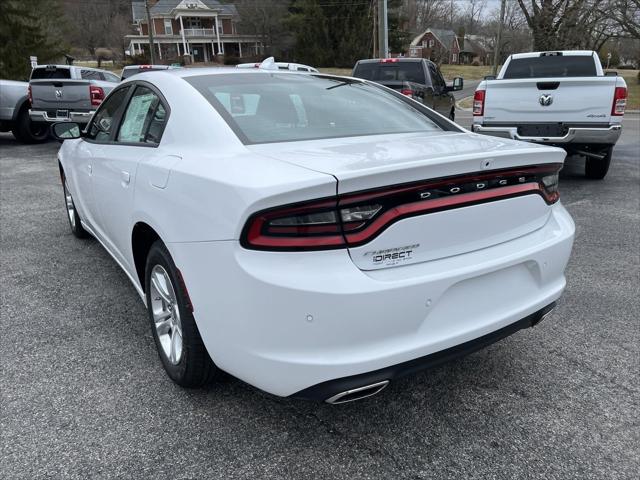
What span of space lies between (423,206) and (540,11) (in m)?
28.6

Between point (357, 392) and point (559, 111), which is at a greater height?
point (559, 111)

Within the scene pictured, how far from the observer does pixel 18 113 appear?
39.0ft

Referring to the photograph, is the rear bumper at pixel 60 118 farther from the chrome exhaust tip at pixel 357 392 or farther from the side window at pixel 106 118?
the chrome exhaust tip at pixel 357 392

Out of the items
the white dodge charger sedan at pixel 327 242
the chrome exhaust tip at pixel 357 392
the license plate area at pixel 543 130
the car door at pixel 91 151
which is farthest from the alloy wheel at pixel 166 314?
the license plate area at pixel 543 130

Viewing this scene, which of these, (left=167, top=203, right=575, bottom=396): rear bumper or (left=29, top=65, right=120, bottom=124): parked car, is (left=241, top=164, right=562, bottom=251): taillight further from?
(left=29, top=65, right=120, bottom=124): parked car

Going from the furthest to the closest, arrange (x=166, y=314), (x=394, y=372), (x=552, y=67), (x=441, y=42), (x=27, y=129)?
1. (x=441, y=42)
2. (x=27, y=129)
3. (x=552, y=67)
4. (x=166, y=314)
5. (x=394, y=372)

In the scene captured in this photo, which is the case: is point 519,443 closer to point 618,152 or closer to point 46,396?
point 46,396

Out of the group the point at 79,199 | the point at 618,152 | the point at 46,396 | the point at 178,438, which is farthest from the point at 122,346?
the point at 618,152

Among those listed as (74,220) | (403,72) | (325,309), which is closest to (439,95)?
(403,72)

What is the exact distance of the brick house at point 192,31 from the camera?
2680 inches

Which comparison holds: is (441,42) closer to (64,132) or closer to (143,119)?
(64,132)

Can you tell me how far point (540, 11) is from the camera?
26000 mm

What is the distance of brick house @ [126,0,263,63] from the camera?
6806 centimetres

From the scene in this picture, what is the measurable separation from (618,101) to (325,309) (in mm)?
6345
